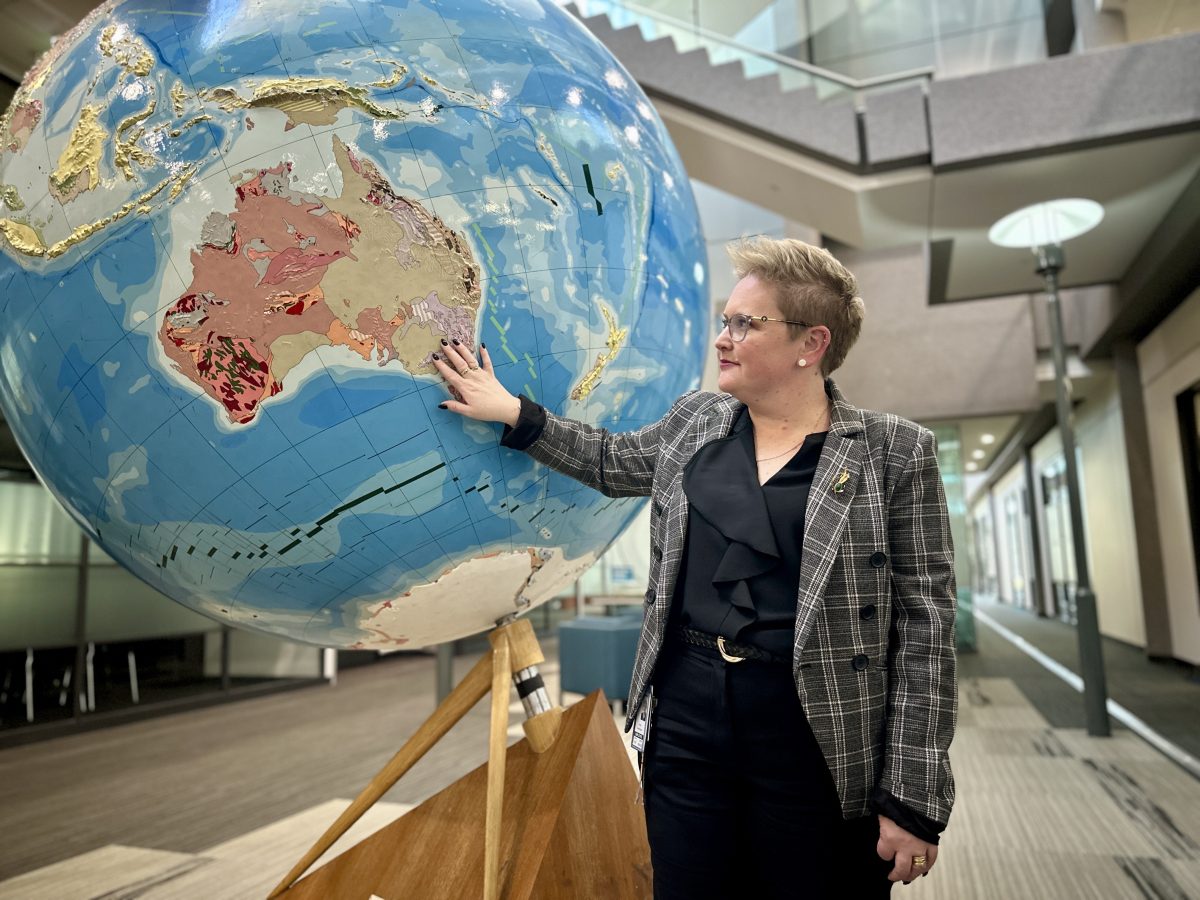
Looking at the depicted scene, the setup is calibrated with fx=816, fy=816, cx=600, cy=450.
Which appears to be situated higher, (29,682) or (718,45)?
(718,45)

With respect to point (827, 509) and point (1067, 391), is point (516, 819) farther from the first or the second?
point (1067, 391)

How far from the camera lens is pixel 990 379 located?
776cm

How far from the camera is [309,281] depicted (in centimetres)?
119

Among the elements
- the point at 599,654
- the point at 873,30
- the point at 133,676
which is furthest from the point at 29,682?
the point at 873,30

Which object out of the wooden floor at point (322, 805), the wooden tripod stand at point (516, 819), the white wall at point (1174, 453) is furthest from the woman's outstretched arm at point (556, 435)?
the white wall at point (1174, 453)

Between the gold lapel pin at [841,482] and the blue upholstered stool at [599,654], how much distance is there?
3.82m

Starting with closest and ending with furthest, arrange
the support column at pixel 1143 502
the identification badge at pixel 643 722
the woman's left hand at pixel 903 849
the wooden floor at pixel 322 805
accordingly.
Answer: the woman's left hand at pixel 903 849 < the identification badge at pixel 643 722 < the wooden floor at pixel 322 805 < the support column at pixel 1143 502

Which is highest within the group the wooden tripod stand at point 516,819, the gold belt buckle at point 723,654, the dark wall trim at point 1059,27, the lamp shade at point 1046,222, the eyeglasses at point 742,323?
the dark wall trim at point 1059,27

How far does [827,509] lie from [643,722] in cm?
40

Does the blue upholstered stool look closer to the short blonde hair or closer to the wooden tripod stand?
the wooden tripod stand

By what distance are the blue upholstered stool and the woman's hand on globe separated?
3706mm

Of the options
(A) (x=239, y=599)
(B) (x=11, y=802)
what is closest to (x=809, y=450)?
(A) (x=239, y=599)

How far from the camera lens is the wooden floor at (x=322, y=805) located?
2.54m

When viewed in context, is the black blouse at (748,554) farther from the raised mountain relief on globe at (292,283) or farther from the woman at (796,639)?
the raised mountain relief on globe at (292,283)
